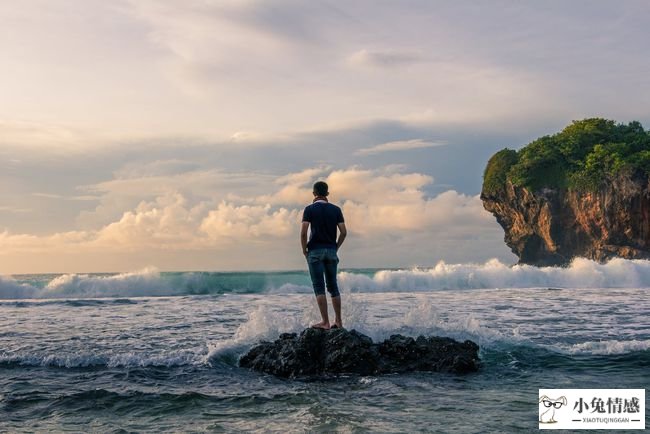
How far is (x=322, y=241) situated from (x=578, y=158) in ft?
165

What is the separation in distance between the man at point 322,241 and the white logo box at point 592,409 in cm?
360

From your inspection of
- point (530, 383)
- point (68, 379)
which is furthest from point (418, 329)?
point (68, 379)

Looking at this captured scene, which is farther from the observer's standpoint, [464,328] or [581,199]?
[581,199]

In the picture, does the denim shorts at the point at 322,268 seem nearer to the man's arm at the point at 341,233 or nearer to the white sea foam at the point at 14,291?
the man's arm at the point at 341,233

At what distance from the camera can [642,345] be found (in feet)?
33.5

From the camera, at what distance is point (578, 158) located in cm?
5331

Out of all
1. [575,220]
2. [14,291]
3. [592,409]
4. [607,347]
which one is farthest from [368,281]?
[592,409]

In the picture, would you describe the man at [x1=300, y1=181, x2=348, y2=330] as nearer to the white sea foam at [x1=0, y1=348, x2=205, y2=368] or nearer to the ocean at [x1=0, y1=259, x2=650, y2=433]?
the ocean at [x1=0, y1=259, x2=650, y2=433]

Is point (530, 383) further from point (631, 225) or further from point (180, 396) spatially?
point (631, 225)

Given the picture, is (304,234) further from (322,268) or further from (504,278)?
(504,278)

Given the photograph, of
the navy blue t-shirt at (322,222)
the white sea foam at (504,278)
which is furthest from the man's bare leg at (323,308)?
the white sea foam at (504,278)

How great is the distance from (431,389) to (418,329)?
144 inches

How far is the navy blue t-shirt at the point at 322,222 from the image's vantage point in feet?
30.5

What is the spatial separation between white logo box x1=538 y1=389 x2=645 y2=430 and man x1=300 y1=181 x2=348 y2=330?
11.8ft
